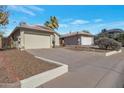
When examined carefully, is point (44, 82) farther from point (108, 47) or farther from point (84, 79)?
point (108, 47)

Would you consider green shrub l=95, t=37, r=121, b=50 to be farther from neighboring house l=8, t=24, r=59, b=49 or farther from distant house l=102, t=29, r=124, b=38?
distant house l=102, t=29, r=124, b=38

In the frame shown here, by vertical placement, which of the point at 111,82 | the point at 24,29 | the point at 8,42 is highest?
the point at 24,29

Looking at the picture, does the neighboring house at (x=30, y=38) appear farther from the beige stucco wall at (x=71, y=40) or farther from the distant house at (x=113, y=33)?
the distant house at (x=113, y=33)

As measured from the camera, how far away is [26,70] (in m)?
7.83

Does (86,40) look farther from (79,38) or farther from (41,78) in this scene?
(41,78)

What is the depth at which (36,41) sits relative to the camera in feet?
67.9

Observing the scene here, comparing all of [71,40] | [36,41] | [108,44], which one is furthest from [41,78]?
[71,40]

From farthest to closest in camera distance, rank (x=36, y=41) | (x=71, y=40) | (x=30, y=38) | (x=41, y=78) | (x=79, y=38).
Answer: (x=71, y=40), (x=79, y=38), (x=36, y=41), (x=30, y=38), (x=41, y=78)

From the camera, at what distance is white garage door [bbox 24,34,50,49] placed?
19573 millimetres

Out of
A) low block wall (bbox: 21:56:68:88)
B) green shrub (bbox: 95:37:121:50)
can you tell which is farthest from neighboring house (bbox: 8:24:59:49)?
low block wall (bbox: 21:56:68:88)

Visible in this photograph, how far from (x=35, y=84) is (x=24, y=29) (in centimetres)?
1382

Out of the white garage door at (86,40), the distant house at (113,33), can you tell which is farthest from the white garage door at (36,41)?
the distant house at (113,33)
